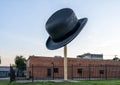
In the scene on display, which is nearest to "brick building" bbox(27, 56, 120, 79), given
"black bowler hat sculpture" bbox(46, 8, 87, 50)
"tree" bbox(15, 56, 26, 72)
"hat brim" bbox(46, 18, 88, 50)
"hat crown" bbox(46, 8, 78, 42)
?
"tree" bbox(15, 56, 26, 72)

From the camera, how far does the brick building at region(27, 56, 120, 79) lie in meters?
50.1

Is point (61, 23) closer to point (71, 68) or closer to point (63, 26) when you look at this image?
point (63, 26)

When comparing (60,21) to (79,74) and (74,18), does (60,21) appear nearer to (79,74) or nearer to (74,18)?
(74,18)

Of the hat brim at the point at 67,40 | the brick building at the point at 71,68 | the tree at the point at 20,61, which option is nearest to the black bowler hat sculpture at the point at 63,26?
the hat brim at the point at 67,40

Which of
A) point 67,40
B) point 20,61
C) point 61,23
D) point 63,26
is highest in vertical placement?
point 61,23

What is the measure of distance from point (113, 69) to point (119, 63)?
5.03 m

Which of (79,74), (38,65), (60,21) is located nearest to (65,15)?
(60,21)

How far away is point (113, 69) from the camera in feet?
181

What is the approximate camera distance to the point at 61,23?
20594 mm

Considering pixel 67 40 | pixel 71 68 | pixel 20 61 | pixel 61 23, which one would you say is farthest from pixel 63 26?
pixel 20 61

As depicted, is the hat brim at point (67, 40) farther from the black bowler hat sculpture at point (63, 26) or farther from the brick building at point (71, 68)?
the brick building at point (71, 68)

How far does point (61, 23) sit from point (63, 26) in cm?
28

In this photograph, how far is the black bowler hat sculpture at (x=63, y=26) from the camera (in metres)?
20.7

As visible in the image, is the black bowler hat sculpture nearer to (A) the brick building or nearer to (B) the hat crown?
(B) the hat crown
